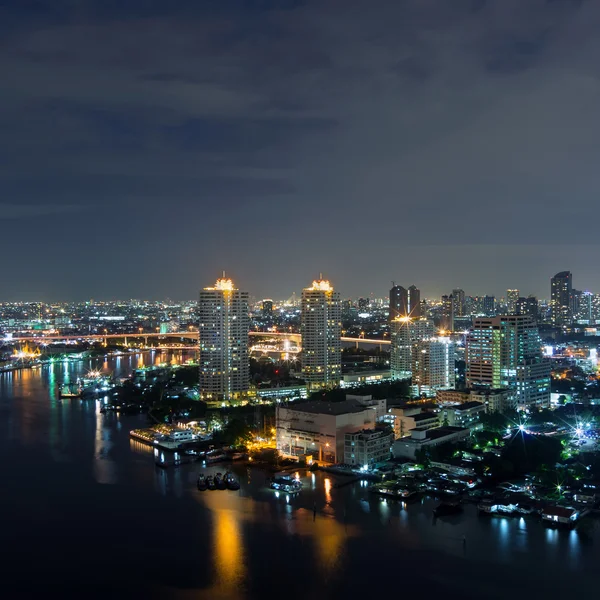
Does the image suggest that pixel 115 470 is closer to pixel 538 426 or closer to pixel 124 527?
pixel 124 527

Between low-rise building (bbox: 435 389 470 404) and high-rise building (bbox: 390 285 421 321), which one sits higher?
high-rise building (bbox: 390 285 421 321)

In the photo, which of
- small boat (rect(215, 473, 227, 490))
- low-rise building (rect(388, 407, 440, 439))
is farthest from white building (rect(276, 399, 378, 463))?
small boat (rect(215, 473, 227, 490))

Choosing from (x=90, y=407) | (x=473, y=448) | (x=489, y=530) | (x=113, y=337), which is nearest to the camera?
(x=489, y=530)

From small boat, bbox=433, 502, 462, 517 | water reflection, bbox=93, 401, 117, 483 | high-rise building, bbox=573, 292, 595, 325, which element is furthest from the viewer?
high-rise building, bbox=573, 292, 595, 325

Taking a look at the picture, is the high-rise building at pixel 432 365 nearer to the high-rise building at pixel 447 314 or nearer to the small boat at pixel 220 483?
the small boat at pixel 220 483

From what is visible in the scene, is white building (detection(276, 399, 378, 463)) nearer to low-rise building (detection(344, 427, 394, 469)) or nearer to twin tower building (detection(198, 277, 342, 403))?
low-rise building (detection(344, 427, 394, 469))

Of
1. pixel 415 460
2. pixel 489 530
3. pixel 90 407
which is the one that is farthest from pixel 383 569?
pixel 90 407

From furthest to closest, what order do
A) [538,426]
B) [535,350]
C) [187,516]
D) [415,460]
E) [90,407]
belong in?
[90,407] → [535,350] → [538,426] → [415,460] → [187,516]
